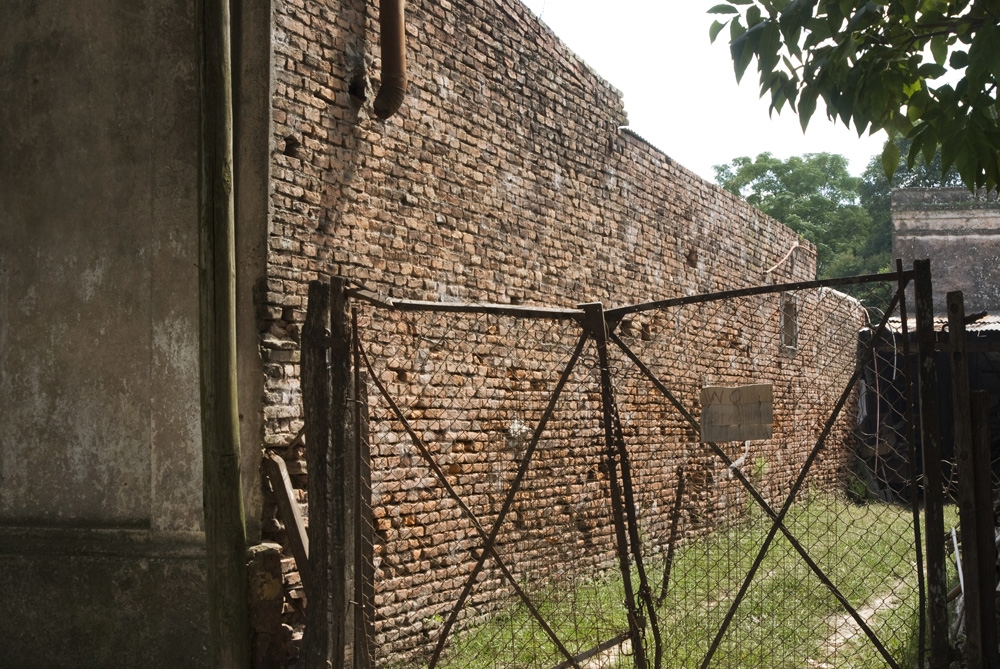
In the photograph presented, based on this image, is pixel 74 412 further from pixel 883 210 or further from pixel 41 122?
pixel 883 210

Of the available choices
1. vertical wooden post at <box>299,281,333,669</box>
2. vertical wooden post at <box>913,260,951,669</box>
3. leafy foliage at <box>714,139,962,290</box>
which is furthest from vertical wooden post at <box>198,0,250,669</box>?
leafy foliage at <box>714,139,962,290</box>

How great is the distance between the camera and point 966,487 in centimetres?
364

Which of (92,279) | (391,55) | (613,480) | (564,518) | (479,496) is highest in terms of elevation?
(391,55)

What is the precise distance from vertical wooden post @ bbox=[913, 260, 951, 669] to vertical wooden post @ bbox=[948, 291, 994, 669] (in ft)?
0.28

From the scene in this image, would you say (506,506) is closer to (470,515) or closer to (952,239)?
(470,515)

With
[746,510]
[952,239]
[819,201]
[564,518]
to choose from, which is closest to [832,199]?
[819,201]

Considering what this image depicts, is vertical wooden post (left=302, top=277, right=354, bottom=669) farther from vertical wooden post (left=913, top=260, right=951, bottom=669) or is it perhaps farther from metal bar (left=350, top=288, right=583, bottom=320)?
vertical wooden post (left=913, top=260, right=951, bottom=669)

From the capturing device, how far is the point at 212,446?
422 cm

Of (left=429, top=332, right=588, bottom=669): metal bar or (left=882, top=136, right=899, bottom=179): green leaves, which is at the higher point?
(left=882, top=136, right=899, bottom=179): green leaves

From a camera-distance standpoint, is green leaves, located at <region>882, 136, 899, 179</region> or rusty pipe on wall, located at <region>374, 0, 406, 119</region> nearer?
green leaves, located at <region>882, 136, 899, 179</region>

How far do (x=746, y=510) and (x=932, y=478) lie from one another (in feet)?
17.9

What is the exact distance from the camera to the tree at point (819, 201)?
30.9 m

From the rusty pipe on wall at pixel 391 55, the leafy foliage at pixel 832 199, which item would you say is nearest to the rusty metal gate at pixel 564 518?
the rusty pipe on wall at pixel 391 55

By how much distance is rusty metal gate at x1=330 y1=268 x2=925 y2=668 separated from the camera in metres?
4.34
